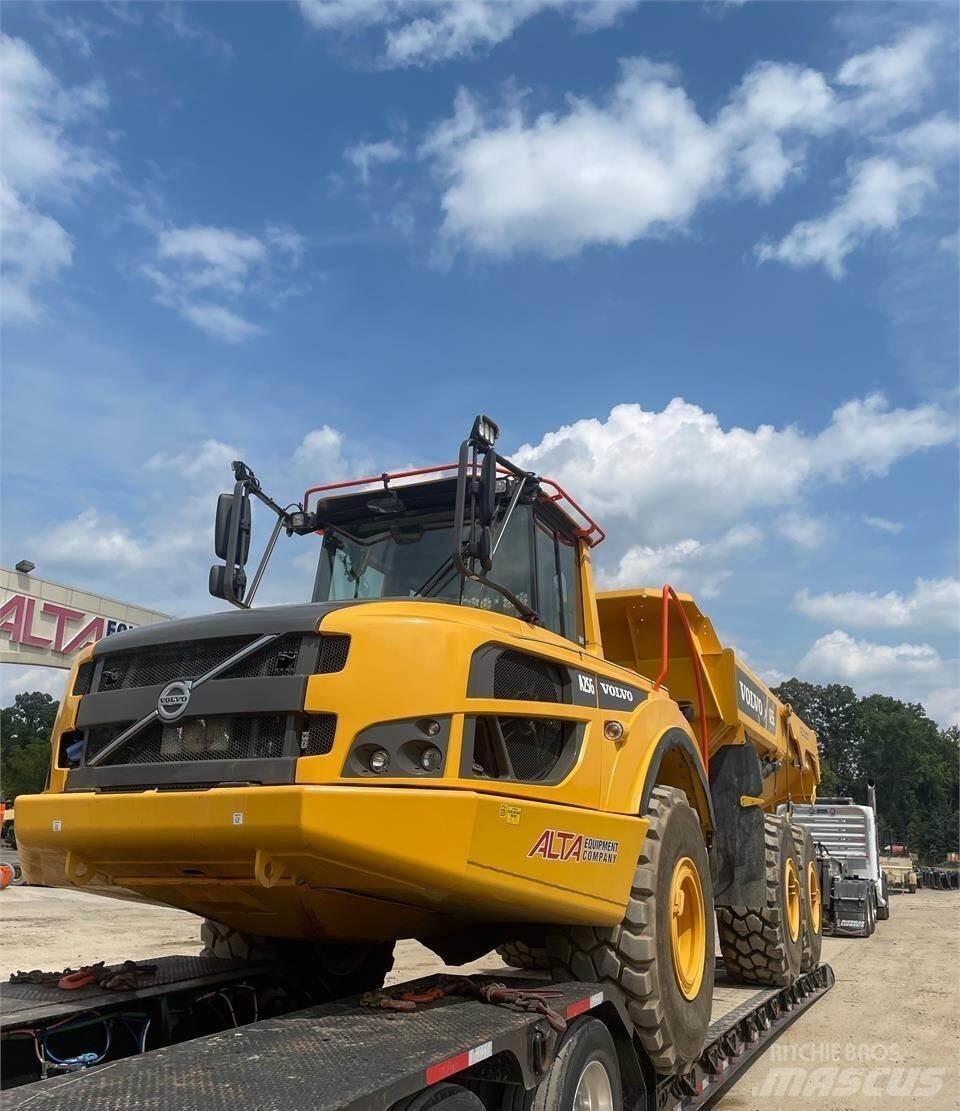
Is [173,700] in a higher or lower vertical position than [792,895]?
higher

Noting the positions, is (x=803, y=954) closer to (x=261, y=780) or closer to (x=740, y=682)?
(x=740, y=682)

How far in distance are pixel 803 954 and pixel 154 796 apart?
310 inches

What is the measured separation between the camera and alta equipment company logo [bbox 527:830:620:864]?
406 cm

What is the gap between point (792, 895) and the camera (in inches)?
360

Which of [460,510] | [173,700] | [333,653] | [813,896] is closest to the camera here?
[333,653]

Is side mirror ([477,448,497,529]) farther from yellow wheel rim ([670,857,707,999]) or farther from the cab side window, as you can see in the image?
yellow wheel rim ([670,857,707,999])

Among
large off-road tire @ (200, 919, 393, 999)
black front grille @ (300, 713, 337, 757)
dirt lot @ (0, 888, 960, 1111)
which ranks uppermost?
black front grille @ (300, 713, 337, 757)

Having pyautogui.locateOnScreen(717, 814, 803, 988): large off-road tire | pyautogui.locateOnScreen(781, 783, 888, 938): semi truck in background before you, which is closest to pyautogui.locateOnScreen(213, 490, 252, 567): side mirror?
pyautogui.locateOnScreen(717, 814, 803, 988): large off-road tire

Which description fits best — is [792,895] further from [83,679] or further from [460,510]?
[83,679]

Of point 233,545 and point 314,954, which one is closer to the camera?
point 233,545

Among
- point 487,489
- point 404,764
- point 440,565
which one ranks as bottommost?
point 404,764

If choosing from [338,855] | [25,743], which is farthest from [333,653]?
[25,743]

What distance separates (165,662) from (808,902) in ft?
26.2

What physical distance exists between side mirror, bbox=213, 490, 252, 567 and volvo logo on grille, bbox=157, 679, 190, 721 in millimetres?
1266
